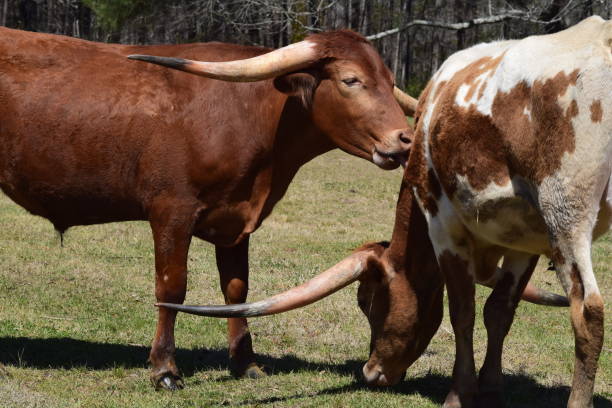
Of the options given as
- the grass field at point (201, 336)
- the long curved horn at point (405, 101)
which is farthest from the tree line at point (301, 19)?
the long curved horn at point (405, 101)

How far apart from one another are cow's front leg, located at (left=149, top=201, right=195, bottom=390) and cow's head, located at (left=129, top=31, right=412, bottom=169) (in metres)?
0.94

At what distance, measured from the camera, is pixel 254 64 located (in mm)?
5312

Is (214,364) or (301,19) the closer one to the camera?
(214,364)

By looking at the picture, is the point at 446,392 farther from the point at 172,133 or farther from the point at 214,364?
the point at 172,133

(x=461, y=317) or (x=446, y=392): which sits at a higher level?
(x=461, y=317)

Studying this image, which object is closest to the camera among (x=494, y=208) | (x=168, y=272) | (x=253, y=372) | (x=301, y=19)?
(x=494, y=208)

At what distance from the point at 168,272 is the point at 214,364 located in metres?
0.91

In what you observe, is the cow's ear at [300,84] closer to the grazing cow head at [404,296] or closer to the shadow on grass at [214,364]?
the grazing cow head at [404,296]

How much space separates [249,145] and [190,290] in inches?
118

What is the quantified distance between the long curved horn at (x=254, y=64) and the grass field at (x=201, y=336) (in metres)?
1.80

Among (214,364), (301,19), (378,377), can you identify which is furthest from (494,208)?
(301,19)

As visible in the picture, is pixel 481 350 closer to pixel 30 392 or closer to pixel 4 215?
pixel 30 392

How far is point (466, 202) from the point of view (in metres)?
4.87

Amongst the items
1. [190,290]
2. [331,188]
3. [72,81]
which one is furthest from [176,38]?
[72,81]
